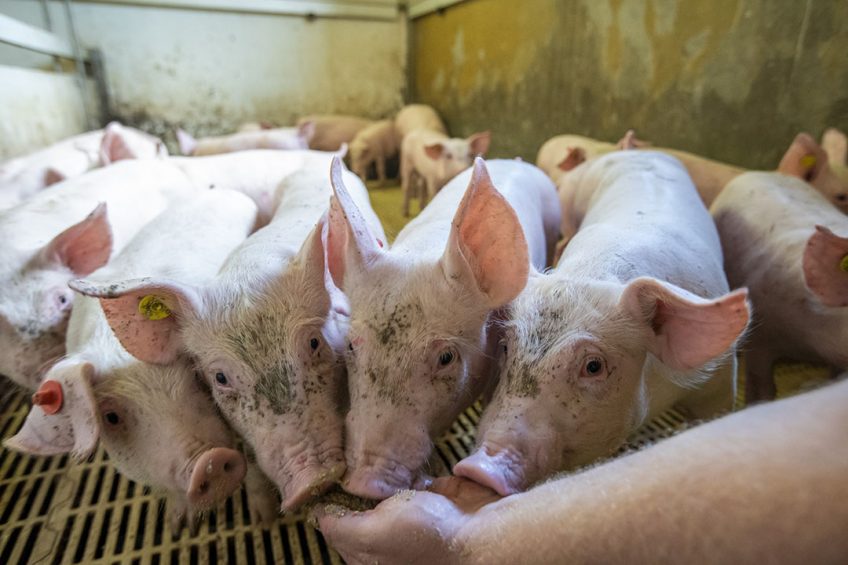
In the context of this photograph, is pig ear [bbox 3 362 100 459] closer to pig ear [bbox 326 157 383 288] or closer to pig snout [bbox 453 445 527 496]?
pig ear [bbox 326 157 383 288]

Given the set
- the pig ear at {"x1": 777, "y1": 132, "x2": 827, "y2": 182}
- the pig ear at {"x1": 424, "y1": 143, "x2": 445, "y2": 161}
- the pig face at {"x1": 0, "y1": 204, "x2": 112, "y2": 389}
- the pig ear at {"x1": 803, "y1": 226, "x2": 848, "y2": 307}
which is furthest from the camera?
the pig ear at {"x1": 424, "y1": 143, "x2": 445, "y2": 161}

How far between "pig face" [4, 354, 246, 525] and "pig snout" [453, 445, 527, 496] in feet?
2.22

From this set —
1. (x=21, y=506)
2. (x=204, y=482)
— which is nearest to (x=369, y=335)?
(x=204, y=482)

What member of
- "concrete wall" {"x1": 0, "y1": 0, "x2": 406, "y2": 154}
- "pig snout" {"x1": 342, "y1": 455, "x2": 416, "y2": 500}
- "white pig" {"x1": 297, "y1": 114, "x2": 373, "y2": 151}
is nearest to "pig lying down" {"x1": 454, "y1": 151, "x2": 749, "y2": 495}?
"pig snout" {"x1": 342, "y1": 455, "x2": 416, "y2": 500}

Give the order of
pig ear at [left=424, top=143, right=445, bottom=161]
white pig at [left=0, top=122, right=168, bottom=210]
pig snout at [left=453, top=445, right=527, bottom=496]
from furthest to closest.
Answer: pig ear at [left=424, top=143, right=445, bottom=161], white pig at [left=0, top=122, right=168, bottom=210], pig snout at [left=453, top=445, right=527, bottom=496]


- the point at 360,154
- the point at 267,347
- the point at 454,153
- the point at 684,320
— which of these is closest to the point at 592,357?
the point at 684,320

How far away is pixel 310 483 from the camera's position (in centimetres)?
128

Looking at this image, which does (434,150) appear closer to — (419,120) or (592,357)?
(419,120)

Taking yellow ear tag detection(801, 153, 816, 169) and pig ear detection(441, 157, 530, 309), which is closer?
pig ear detection(441, 157, 530, 309)

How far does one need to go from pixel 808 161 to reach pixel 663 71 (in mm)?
1550

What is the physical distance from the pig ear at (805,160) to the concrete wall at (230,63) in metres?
6.85

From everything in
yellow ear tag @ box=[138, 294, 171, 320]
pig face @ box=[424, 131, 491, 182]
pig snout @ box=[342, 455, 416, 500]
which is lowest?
pig snout @ box=[342, 455, 416, 500]

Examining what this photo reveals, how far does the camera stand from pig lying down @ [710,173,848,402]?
1767mm

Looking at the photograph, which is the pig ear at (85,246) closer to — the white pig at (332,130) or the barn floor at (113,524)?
the barn floor at (113,524)
